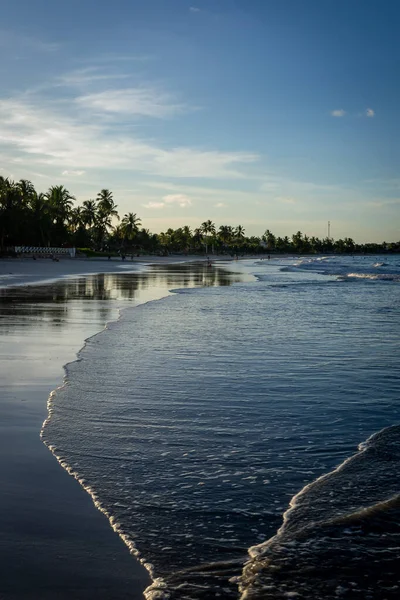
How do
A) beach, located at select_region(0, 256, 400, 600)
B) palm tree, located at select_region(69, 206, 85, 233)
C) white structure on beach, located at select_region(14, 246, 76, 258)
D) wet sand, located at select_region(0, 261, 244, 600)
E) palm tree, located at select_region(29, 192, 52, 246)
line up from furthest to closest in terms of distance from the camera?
palm tree, located at select_region(69, 206, 85, 233)
palm tree, located at select_region(29, 192, 52, 246)
white structure on beach, located at select_region(14, 246, 76, 258)
beach, located at select_region(0, 256, 400, 600)
wet sand, located at select_region(0, 261, 244, 600)

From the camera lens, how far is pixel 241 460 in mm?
4703

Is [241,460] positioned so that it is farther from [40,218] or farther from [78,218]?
[78,218]

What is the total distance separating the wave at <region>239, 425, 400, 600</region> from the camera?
117 inches

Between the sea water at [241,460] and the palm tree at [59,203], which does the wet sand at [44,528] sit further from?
the palm tree at [59,203]

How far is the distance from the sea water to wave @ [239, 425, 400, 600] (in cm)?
1

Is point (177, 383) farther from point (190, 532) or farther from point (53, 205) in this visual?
point (53, 205)

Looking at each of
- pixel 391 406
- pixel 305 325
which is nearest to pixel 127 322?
pixel 305 325

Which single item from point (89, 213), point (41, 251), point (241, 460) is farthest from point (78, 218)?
point (241, 460)

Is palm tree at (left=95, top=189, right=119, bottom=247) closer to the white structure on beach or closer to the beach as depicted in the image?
the white structure on beach

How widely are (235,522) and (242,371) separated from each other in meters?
4.68

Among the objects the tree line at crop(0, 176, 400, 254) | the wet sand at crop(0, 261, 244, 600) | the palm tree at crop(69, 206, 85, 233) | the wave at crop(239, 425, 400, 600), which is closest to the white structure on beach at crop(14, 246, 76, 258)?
the tree line at crop(0, 176, 400, 254)

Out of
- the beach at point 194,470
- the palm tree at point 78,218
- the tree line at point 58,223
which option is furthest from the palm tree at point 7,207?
the beach at point 194,470

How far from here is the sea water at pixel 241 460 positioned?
3.16m

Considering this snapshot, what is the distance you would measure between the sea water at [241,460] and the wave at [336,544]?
0.01 metres
